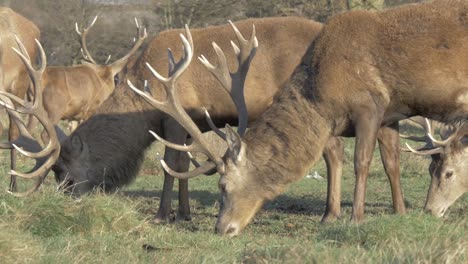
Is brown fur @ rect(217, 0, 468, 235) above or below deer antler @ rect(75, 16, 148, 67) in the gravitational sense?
above

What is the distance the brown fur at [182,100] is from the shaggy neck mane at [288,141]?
1225 millimetres

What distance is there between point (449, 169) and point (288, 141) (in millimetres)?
2351

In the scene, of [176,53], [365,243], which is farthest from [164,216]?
[365,243]

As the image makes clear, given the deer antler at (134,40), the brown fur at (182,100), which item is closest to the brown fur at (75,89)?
the deer antler at (134,40)

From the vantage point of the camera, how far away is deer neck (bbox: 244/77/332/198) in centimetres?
821

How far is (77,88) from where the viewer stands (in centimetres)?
1597

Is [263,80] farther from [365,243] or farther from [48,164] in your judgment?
[365,243]

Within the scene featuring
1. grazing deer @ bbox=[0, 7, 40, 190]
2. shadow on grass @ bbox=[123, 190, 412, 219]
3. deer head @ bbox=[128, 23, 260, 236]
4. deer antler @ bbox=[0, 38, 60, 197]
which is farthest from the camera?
grazing deer @ bbox=[0, 7, 40, 190]

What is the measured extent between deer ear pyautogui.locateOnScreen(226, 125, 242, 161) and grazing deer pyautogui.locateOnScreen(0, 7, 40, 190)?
4.13 meters

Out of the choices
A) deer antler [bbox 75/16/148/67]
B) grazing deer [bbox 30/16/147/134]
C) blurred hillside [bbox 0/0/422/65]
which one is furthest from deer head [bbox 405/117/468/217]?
blurred hillside [bbox 0/0/422/65]

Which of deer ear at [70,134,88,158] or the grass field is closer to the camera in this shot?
the grass field

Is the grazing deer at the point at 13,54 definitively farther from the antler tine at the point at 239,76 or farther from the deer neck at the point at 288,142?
the deer neck at the point at 288,142

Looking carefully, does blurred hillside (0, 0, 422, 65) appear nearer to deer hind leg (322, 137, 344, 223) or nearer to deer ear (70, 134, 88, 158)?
deer hind leg (322, 137, 344, 223)

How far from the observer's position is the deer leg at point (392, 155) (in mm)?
9422
